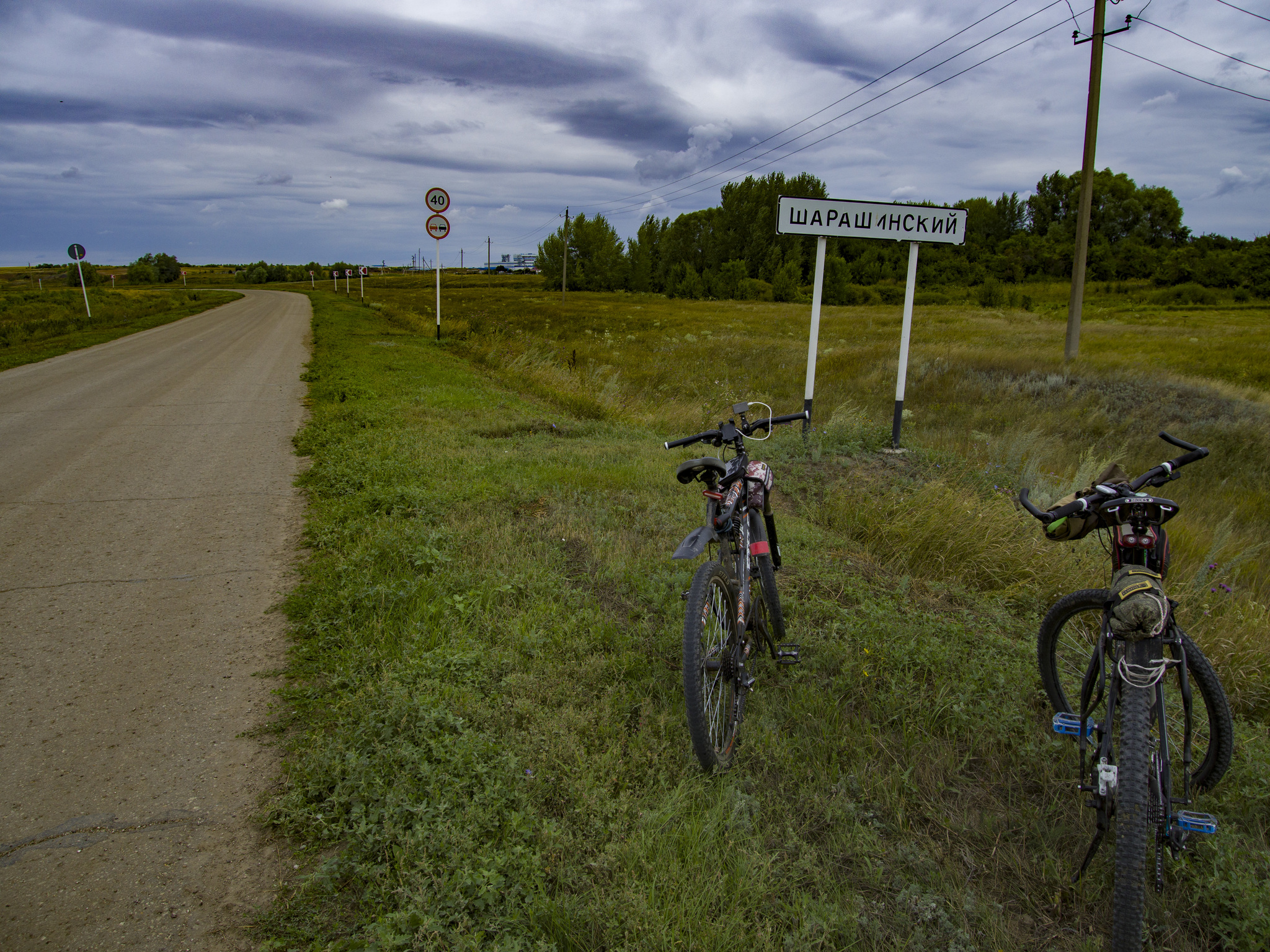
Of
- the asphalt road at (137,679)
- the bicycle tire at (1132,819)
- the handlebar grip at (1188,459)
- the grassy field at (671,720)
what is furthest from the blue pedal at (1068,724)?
the asphalt road at (137,679)

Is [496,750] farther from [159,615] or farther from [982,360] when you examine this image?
[982,360]

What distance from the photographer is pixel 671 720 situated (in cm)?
331

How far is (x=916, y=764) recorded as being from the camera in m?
3.17

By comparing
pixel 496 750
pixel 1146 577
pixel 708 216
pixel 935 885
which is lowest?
pixel 935 885

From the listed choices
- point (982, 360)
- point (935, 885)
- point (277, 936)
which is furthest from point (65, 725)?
point (982, 360)

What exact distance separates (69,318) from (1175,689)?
3322 centimetres

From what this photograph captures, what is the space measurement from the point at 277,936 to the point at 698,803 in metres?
1.49

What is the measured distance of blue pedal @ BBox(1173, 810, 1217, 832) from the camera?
7.75 feet

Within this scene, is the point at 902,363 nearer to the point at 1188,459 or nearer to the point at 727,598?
the point at 1188,459

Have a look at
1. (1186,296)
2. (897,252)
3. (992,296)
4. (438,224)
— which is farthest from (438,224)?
(897,252)

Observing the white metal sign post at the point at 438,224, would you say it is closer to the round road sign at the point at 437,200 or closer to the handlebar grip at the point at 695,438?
the round road sign at the point at 437,200

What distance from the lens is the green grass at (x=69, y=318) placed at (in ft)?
59.8

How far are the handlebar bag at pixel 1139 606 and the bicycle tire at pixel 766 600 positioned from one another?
1573 mm

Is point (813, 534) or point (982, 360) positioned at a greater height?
point (982, 360)
